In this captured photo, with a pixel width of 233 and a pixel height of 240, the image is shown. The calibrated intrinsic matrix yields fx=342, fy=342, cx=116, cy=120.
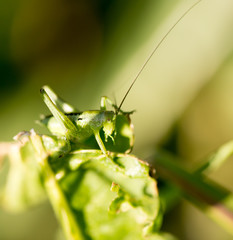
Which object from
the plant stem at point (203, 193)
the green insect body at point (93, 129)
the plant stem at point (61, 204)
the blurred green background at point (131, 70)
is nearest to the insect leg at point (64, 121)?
the green insect body at point (93, 129)

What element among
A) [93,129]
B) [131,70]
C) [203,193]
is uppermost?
[131,70]

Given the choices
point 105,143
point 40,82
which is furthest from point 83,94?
point 105,143

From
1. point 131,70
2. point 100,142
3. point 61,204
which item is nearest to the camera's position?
point 61,204

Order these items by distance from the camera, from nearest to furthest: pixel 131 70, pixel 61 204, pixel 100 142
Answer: pixel 61 204 < pixel 100 142 < pixel 131 70

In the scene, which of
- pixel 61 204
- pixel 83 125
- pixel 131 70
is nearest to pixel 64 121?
pixel 83 125

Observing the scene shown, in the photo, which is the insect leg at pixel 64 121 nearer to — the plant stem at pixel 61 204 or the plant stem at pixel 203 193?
the plant stem at pixel 61 204

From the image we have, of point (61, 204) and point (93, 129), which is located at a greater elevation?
point (93, 129)

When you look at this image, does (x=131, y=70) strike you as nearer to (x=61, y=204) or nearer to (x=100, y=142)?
(x=100, y=142)

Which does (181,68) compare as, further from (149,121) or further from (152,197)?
(152,197)
